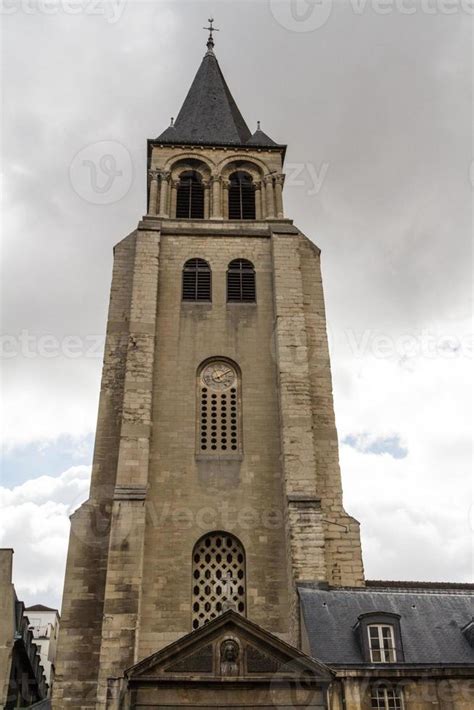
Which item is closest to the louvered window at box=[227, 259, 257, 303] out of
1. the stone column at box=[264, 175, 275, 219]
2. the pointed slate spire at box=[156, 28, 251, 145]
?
the stone column at box=[264, 175, 275, 219]

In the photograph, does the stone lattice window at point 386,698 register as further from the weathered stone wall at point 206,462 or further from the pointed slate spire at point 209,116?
the pointed slate spire at point 209,116

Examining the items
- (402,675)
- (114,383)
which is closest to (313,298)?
(114,383)

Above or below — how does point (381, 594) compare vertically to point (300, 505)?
below

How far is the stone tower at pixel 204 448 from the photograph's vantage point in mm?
17766

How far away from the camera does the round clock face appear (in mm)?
21781

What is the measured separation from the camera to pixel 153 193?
26.8 m

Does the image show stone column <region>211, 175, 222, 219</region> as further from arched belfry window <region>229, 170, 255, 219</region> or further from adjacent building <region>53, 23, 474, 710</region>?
arched belfry window <region>229, 170, 255, 219</region>

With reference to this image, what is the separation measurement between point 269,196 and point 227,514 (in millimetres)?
13244

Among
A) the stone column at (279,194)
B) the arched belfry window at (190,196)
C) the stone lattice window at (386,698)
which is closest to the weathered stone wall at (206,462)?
the stone column at (279,194)

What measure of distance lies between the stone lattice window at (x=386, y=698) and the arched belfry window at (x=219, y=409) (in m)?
8.20

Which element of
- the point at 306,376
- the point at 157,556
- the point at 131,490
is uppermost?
the point at 306,376

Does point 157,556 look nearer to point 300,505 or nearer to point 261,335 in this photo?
point 300,505

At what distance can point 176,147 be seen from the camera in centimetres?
2834

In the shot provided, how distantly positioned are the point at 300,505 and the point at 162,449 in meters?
4.42
